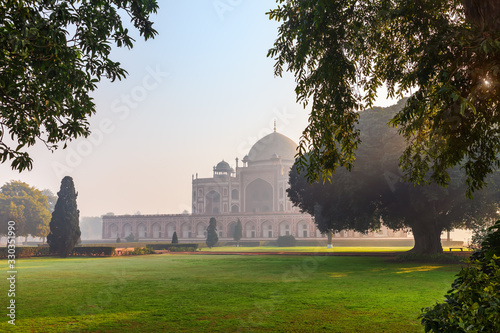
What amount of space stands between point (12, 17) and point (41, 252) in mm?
28692

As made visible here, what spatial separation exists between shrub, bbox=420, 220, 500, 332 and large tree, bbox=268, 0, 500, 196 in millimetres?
2139

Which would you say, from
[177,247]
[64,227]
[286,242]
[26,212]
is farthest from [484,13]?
[26,212]

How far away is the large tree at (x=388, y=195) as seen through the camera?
2092cm

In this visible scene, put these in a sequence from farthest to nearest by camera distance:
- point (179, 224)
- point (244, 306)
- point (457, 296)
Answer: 1. point (179, 224)
2. point (244, 306)
3. point (457, 296)

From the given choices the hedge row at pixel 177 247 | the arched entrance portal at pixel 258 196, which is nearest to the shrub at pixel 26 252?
the hedge row at pixel 177 247

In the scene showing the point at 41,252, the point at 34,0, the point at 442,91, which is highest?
the point at 34,0

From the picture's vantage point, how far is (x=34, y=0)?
263 inches

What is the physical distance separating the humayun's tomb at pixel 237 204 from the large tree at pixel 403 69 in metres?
60.9

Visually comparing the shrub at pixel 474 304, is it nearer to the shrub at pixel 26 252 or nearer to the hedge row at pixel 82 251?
the shrub at pixel 26 252

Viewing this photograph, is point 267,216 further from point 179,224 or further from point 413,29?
point 413,29

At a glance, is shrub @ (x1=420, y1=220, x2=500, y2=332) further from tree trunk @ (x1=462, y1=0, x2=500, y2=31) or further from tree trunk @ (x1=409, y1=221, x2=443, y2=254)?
tree trunk @ (x1=409, y1=221, x2=443, y2=254)

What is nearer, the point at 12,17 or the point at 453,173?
the point at 12,17

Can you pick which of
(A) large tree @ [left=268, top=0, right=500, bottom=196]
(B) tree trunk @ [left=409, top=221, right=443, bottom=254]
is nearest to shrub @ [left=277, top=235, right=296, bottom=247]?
(B) tree trunk @ [left=409, top=221, right=443, bottom=254]

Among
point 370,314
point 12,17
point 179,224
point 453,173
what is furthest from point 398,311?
point 179,224
